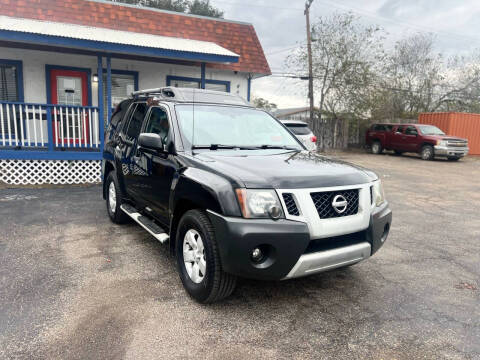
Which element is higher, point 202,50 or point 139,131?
point 202,50

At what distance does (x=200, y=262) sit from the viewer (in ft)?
10.2

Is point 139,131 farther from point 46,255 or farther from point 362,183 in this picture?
point 362,183

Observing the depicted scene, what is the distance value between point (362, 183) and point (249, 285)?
1.47 metres

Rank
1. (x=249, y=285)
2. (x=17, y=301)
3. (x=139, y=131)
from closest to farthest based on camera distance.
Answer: (x=17, y=301)
(x=249, y=285)
(x=139, y=131)

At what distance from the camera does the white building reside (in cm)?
867

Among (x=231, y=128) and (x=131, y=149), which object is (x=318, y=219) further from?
(x=131, y=149)

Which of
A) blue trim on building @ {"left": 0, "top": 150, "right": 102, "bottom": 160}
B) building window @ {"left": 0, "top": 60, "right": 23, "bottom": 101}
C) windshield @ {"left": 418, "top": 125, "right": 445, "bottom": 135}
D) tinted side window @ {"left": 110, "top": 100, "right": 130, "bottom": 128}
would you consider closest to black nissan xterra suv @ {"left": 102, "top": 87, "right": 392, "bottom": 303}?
tinted side window @ {"left": 110, "top": 100, "right": 130, "bottom": 128}

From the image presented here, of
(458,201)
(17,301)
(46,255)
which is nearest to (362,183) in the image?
(17,301)

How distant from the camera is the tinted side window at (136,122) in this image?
4.66m

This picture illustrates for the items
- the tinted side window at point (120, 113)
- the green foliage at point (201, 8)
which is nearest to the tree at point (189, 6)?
the green foliage at point (201, 8)

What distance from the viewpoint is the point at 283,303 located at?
3.21 m

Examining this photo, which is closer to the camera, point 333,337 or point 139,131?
point 333,337

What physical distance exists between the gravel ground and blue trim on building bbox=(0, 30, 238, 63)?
5136 millimetres

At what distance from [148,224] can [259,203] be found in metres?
1.94
